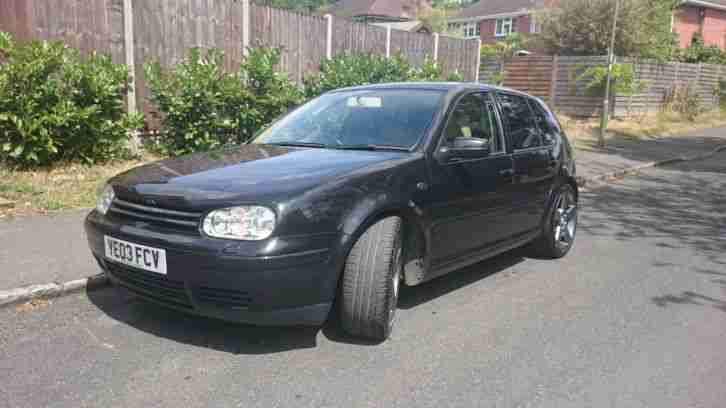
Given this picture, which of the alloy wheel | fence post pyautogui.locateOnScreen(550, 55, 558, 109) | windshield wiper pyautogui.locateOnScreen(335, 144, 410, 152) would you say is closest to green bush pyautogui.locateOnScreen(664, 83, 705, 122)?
fence post pyautogui.locateOnScreen(550, 55, 558, 109)

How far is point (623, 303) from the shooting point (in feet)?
15.9

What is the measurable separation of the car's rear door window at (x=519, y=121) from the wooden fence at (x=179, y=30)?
5867mm

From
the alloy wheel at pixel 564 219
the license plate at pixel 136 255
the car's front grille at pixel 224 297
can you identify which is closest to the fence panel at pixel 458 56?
the alloy wheel at pixel 564 219

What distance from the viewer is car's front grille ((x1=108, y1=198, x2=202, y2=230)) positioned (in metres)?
3.40

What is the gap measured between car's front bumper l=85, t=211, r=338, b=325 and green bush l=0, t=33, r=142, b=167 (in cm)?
471

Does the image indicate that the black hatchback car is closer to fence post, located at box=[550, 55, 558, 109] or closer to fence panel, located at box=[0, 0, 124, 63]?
fence panel, located at box=[0, 0, 124, 63]

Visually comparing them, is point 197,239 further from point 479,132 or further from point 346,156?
point 479,132

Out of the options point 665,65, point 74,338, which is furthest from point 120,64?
point 665,65

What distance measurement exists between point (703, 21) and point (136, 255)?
4582 cm

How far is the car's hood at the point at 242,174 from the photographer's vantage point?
11.3ft

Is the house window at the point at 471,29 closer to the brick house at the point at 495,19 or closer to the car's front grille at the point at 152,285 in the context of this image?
the brick house at the point at 495,19

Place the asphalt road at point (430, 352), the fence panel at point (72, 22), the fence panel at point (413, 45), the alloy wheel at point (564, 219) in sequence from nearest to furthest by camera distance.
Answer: the asphalt road at point (430, 352), the alloy wheel at point (564, 219), the fence panel at point (72, 22), the fence panel at point (413, 45)

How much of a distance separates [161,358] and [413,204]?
177 centimetres

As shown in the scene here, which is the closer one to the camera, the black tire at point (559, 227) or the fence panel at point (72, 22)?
the black tire at point (559, 227)
